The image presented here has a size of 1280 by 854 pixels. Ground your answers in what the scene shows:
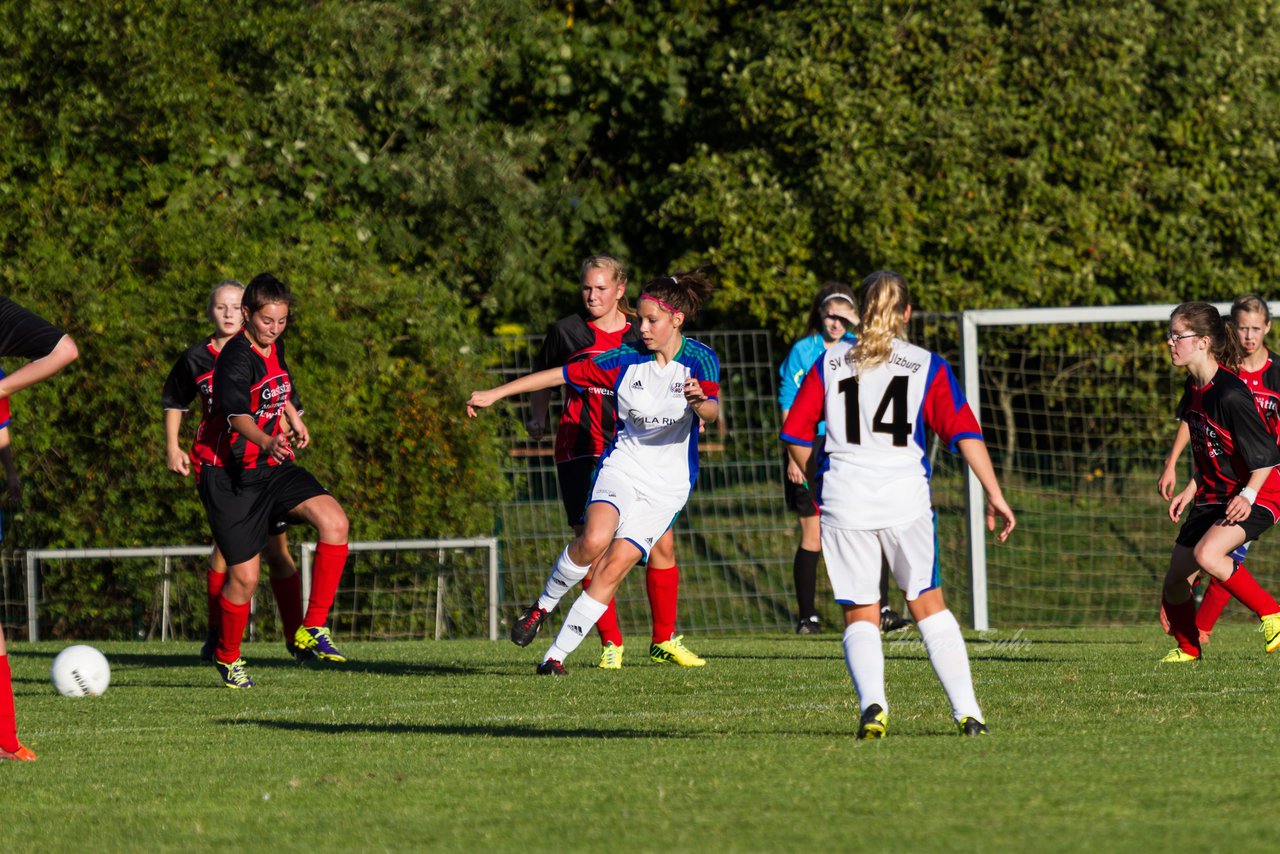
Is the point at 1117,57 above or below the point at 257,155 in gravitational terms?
above

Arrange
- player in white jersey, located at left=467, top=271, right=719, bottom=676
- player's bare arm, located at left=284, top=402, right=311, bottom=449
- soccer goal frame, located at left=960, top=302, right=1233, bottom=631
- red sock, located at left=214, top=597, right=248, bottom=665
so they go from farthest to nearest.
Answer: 1. soccer goal frame, located at left=960, top=302, right=1233, bottom=631
2. player's bare arm, located at left=284, top=402, right=311, bottom=449
3. red sock, located at left=214, top=597, right=248, bottom=665
4. player in white jersey, located at left=467, top=271, right=719, bottom=676

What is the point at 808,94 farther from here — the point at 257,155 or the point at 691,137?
the point at 257,155

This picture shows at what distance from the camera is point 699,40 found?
72.9 feet

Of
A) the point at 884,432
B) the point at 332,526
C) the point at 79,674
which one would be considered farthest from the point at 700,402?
the point at 79,674

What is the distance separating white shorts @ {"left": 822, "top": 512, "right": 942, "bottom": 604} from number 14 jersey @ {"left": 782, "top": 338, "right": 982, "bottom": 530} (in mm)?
38

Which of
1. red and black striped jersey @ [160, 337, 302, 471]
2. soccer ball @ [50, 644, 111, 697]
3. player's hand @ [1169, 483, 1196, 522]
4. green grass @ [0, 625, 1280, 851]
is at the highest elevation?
red and black striped jersey @ [160, 337, 302, 471]

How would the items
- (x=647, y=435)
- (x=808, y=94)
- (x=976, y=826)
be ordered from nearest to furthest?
1. (x=976, y=826)
2. (x=647, y=435)
3. (x=808, y=94)

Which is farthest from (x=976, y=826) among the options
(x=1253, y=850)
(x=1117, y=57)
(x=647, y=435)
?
(x=1117, y=57)

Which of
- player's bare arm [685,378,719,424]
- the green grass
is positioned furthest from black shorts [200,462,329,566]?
player's bare arm [685,378,719,424]

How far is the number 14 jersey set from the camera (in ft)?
19.6

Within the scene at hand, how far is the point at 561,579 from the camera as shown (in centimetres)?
846

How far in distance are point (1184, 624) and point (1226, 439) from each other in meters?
1.08

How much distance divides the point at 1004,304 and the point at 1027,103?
2547 millimetres

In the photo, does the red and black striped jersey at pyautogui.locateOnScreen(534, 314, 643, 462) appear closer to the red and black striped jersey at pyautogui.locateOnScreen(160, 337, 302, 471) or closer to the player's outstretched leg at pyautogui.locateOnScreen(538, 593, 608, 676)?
the player's outstretched leg at pyautogui.locateOnScreen(538, 593, 608, 676)
